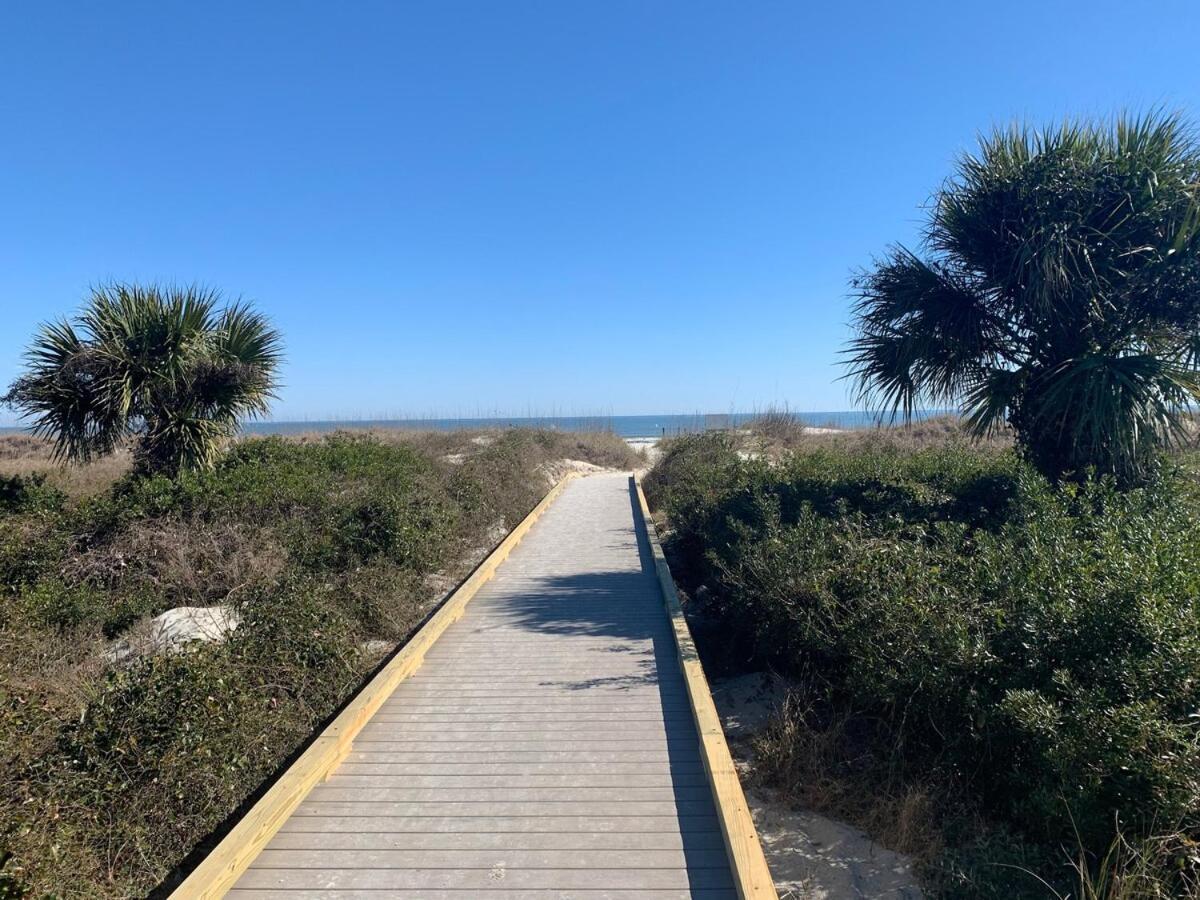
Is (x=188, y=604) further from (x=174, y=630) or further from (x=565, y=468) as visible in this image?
(x=565, y=468)

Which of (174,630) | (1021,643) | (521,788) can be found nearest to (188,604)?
(174,630)

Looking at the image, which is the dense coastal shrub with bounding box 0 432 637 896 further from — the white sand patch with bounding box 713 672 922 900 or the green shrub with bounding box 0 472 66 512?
the white sand patch with bounding box 713 672 922 900

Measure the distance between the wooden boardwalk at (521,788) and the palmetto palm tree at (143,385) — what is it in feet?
20.8

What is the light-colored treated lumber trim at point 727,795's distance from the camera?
3191 mm

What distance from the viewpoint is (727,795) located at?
3828 mm

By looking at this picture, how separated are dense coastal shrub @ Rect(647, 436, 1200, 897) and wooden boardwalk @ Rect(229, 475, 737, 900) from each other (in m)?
1.22

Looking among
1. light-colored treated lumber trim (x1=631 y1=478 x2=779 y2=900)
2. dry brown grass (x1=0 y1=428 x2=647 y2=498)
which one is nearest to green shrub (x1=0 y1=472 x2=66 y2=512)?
dry brown grass (x1=0 y1=428 x2=647 y2=498)

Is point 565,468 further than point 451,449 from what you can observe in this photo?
Yes

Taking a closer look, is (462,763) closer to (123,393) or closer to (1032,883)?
(1032,883)

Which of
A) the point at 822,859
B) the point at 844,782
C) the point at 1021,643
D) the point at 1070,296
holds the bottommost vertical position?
the point at 822,859

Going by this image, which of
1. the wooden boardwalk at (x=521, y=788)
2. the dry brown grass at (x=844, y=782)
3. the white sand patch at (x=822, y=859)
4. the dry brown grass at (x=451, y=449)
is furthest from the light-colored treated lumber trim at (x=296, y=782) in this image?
the dry brown grass at (x=451, y=449)

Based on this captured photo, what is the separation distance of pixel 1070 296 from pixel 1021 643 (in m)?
5.69

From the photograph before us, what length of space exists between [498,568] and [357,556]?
81.9 inches

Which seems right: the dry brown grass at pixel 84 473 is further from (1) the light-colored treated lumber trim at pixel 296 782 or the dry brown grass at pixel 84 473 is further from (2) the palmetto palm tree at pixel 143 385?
(1) the light-colored treated lumber trim at pixel 296 782
